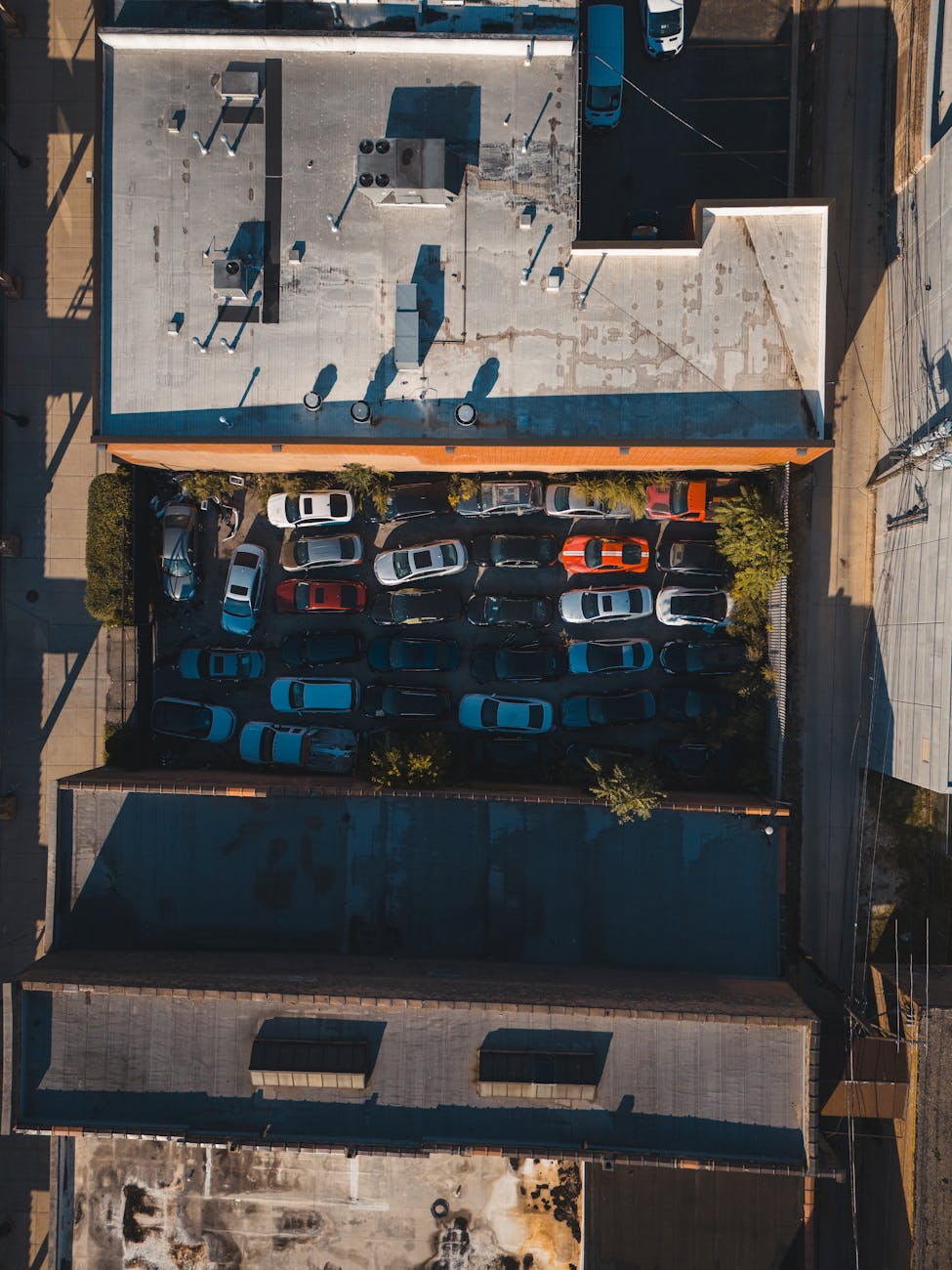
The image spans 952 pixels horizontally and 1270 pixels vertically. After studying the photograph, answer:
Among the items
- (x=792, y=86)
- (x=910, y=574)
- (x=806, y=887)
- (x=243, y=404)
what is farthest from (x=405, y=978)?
(x=792, y=86)

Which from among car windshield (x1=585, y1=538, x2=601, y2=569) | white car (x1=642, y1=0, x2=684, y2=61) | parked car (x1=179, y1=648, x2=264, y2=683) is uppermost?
white car (x1=642, y1=0, x2=684, y2=61)

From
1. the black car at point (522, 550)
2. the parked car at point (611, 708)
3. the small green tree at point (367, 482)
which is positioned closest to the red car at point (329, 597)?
the small green tree at point (367, 482)

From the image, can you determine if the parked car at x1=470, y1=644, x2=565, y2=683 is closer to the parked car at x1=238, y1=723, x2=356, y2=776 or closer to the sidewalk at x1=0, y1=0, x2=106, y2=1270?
the parked car at x1=238, y1=723, x2=356, y2=776

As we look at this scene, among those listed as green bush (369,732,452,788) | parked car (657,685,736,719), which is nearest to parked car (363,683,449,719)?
green bush (369,732,452,788)

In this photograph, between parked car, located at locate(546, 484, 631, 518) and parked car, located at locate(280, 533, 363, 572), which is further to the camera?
parked car, located at locate(280, 533, 363, 572)

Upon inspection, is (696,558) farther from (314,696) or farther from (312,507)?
(314,696)

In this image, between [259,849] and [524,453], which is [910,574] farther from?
[259,849]

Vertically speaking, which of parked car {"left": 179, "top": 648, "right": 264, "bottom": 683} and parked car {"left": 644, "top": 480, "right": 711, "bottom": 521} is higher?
parked car {"left": 644, "top": 480, "right": 711, "bottom": 521}
